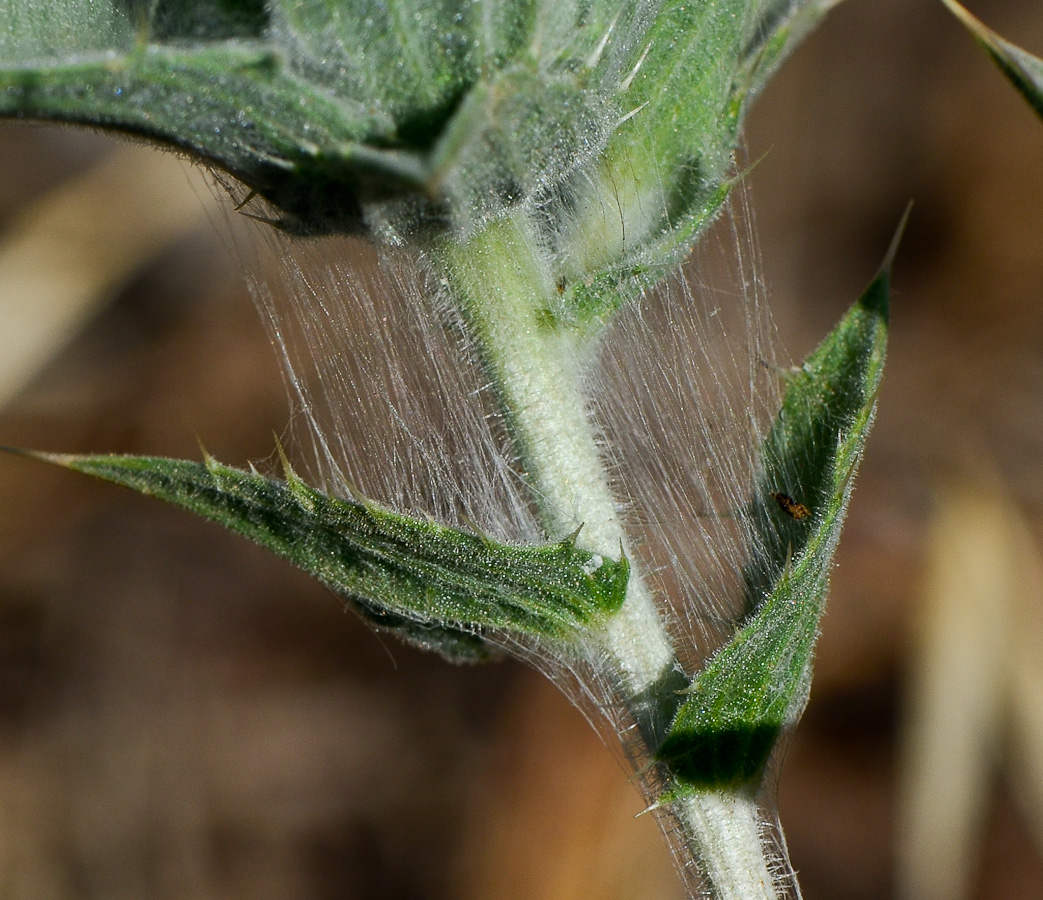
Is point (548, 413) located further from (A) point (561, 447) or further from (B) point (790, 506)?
(B) point (790, 506)

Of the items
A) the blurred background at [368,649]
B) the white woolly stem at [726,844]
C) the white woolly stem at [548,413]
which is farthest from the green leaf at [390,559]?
the blurred background at [368,649]

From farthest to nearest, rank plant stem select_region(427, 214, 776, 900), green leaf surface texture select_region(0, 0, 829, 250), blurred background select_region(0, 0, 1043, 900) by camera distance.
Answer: blurred background select_region(0, 0, 1043, 900) < plant stem select_region(427, 214, 776, 900) < green leaf surface texture select_region(0, 0, 829, 250)

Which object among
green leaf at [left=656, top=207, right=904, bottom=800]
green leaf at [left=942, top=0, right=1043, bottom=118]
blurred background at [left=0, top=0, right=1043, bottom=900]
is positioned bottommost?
blurred background at [left=0, top=0, right=1043, bottom=900]

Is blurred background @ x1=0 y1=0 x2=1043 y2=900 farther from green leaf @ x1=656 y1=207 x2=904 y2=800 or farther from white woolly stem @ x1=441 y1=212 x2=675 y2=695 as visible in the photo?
white woolly stem @ x1=441 y1=212 x2=675 y2=695

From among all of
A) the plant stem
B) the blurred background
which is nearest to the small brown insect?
the plant stem

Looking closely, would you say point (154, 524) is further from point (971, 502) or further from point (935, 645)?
point (971, 502)

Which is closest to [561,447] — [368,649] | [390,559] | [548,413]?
[548,413]

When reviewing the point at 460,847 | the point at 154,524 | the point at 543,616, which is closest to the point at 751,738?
the point at 543,616
